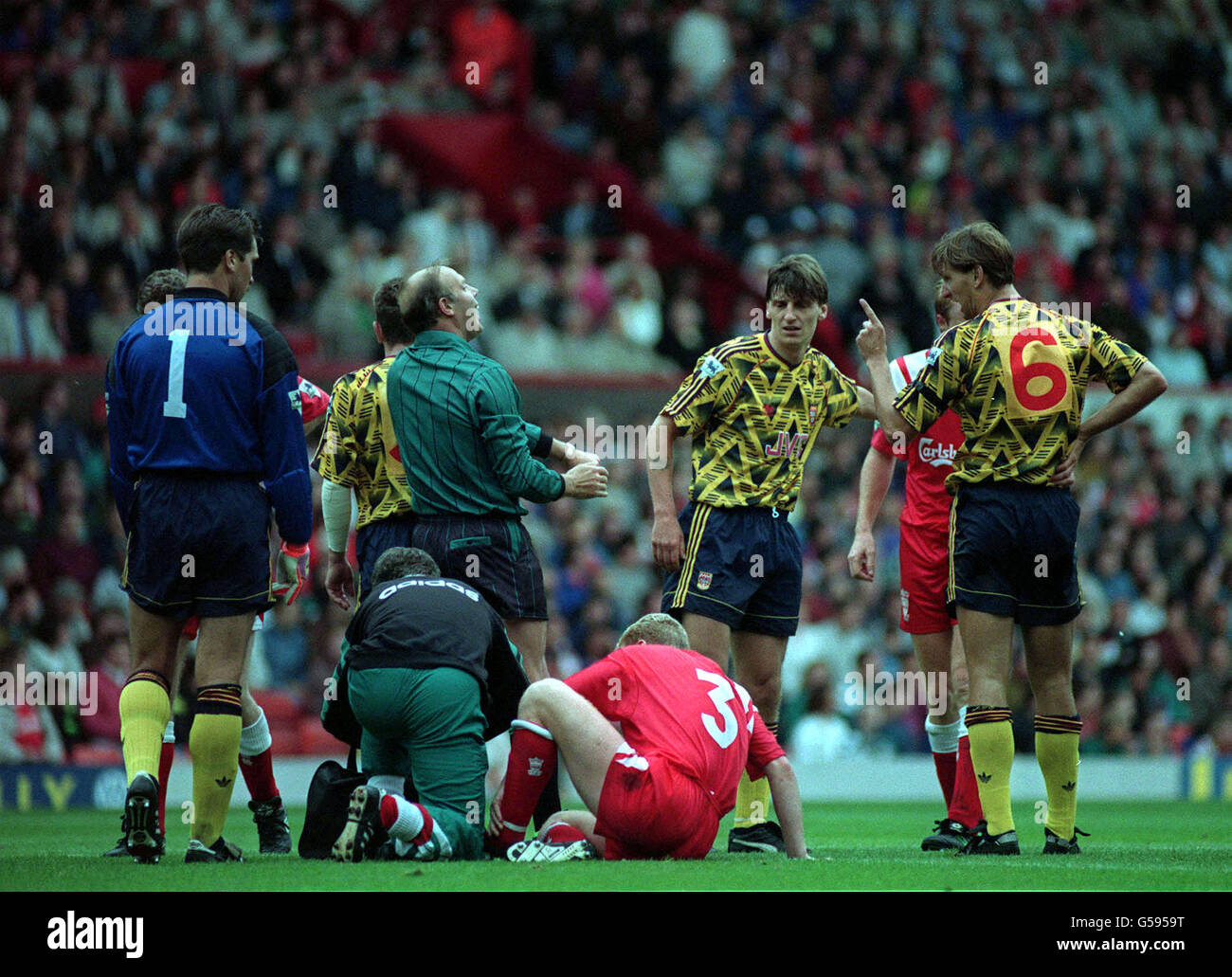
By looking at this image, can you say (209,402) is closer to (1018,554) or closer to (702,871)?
(702,871)

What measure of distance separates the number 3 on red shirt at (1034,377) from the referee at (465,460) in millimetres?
1674

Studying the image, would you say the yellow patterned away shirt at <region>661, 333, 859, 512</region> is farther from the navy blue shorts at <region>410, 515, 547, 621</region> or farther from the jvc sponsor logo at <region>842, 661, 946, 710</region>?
the jvc sponsor logo at <region>842, 661, 946, 710</region>

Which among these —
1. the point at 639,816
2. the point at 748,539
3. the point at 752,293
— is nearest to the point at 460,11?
the point at 752,293

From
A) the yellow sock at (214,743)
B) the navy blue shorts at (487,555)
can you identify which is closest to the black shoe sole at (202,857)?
the yellow sock at (214,743)

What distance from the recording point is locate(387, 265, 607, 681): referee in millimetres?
6594

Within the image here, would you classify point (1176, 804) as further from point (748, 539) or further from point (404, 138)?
point (404, 138)

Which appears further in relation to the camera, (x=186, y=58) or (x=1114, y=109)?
(x=1114, y=109)

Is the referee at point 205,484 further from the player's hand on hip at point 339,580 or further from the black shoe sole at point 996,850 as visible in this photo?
the black shoe sole at point 996,850

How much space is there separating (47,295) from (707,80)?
815cm

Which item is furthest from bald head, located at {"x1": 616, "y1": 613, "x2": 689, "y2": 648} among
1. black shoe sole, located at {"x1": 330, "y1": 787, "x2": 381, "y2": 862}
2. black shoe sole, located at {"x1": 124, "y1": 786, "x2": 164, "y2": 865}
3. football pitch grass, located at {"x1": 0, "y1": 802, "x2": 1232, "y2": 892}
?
black shoe sole, located at {"x1": 124, "y1": 786, "x2": 164, "y2": 865}

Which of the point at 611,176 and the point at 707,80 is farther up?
the point at 707,80

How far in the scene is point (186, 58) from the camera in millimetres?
16188

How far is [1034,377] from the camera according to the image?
668 centimetres

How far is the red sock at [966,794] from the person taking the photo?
7254 millimetres
